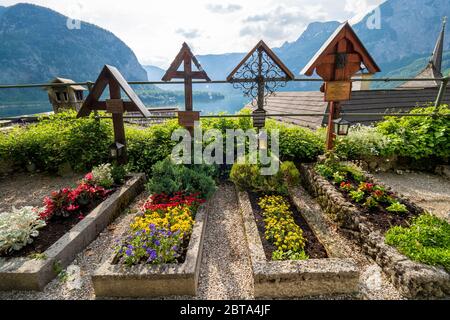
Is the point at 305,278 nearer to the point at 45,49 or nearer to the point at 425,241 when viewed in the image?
the point at 425,241

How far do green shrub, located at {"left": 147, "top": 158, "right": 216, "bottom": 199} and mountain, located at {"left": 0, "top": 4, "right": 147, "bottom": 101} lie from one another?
107 meters

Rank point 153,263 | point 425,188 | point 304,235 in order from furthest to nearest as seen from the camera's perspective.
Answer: point 425,188, point 304,235, point 153,263

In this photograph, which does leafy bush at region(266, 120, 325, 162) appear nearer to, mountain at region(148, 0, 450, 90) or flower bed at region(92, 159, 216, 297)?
flower bed at region(92, 159, 216, 297)

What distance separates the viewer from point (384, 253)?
2.62 m

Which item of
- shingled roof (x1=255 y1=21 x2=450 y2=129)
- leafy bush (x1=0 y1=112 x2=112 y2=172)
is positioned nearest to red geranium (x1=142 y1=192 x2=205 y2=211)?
leafy bush (x1=0 y1=112 x2=112 y2=172)

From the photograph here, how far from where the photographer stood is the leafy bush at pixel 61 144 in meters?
5.05

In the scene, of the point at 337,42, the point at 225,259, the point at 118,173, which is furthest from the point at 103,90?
the point at 337,42

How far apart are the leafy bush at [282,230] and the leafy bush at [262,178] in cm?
25

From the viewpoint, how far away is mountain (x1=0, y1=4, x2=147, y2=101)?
94688 millimetres

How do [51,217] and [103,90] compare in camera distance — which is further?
[103,90]

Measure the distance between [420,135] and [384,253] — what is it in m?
3.98

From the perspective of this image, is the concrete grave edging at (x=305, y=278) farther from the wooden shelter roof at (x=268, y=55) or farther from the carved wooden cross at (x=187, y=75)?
the wooden shelter roof at (x=268, y=55)
